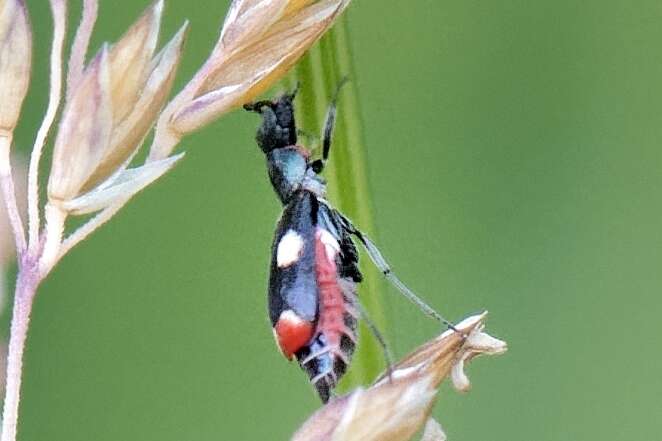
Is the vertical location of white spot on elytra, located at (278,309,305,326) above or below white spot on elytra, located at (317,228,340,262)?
below

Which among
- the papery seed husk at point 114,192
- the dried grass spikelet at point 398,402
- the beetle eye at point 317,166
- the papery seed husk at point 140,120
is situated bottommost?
the dried grass spikelet at point 398,402

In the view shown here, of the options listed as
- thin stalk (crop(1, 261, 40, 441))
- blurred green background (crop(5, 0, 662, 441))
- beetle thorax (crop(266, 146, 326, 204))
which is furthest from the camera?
blurred green background (crop(5, 0, 662, 441))

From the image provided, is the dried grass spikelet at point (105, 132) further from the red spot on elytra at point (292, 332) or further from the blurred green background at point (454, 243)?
the blurred green background at point (454, 243)

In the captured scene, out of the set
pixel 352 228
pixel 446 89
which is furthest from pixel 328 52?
pixel 446 89

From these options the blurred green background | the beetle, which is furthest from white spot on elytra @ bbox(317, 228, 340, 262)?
the blurred green background

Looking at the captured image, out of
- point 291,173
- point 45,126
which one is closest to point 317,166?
point 291,173

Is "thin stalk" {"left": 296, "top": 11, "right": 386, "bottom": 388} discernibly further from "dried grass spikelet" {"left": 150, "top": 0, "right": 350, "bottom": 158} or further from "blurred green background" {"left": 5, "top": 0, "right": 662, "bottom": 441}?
"blurred green background" {"left": 5, "top": 0, "right": 662, "bottom": 441}

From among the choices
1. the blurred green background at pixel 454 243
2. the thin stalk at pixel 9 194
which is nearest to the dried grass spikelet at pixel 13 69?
the thin stalk at pixel 9 194

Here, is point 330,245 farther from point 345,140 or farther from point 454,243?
point 454,243
